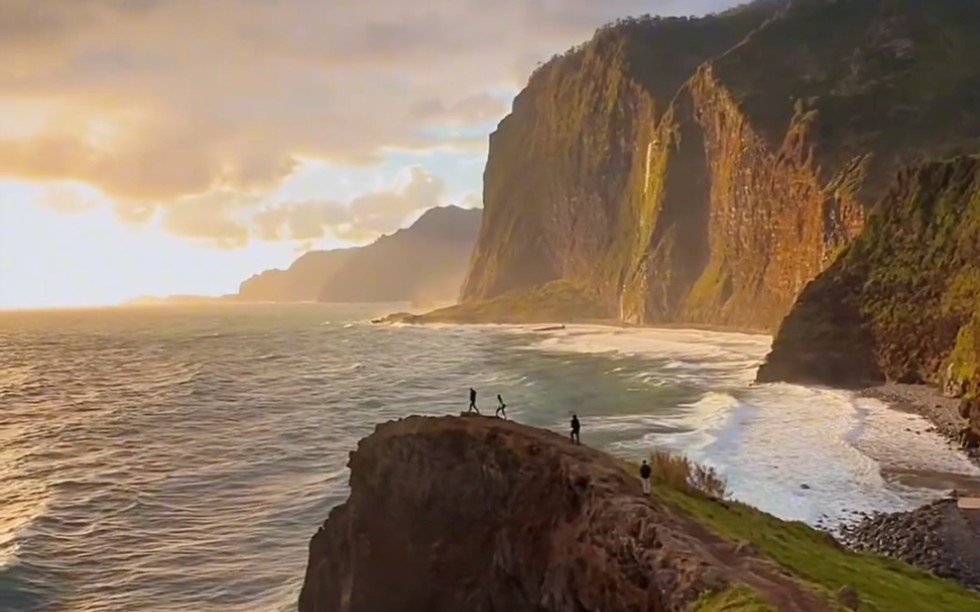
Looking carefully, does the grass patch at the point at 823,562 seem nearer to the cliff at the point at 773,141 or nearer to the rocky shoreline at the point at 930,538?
the rocky shoreline at the point at 930,538

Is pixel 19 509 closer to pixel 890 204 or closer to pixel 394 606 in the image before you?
pixel 394 606

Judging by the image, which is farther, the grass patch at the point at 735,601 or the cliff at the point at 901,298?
the cliff at the point at 901,298

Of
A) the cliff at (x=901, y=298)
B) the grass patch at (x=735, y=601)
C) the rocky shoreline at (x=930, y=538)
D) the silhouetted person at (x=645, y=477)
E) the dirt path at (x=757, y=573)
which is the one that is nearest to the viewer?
the grass patch at (x=735, y=601)

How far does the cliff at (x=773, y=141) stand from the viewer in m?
95.8

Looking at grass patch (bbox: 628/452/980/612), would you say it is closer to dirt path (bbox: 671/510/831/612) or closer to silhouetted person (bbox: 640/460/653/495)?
silhouetted person (bbox: 640/460/653/495)

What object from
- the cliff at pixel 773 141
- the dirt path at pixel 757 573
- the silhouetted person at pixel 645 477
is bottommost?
the dirt path at pixel 757 573

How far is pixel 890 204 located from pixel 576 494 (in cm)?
5990

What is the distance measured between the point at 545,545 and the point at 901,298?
52.2 meters

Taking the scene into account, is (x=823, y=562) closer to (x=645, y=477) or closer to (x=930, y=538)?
(x=645, y=477)

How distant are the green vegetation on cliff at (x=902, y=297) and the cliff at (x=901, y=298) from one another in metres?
0.08

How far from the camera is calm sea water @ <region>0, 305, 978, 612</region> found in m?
32.1

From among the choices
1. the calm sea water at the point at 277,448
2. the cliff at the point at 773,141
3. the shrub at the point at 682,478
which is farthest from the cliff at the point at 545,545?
the cliff at the point at 773,141

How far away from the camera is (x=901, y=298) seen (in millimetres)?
61938

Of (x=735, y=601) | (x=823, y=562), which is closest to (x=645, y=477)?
(x=823, y=562)
